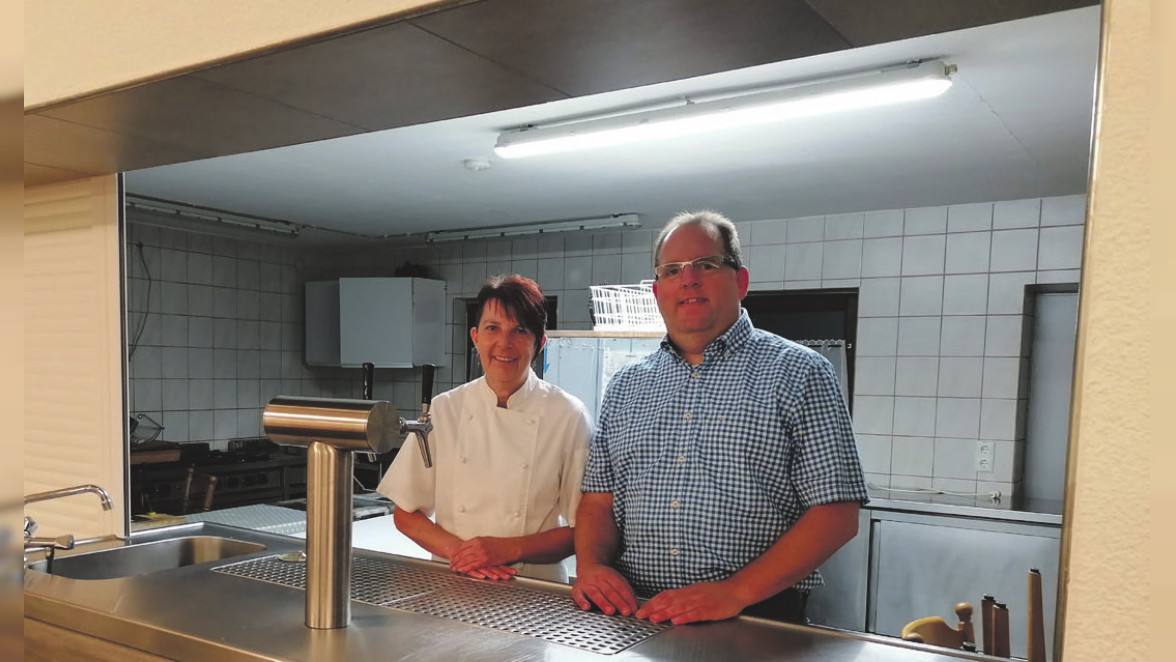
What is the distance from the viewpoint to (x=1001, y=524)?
11.5 ft

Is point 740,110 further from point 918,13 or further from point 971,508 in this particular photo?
point 971,508

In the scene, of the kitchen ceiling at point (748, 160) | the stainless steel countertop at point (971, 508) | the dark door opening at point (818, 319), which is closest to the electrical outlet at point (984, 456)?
the stainless steel countertop at point (971, 508)

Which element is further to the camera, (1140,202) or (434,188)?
(434,188)

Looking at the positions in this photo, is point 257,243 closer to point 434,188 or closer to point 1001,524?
point 434,188

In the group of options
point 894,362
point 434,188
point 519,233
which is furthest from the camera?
point 519,233

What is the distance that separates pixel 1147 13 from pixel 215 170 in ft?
12.1

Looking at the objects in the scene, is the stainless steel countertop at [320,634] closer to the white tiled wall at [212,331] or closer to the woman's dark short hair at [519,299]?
the woman's dark short hair at [519,299]

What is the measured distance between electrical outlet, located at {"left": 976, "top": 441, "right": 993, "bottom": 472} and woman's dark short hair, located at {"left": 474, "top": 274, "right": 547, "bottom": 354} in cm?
284

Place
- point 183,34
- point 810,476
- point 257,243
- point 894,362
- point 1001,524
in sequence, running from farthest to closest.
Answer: point 257,243 → point 894,362 → point 1001,524 → point 810,476 → point 183,34

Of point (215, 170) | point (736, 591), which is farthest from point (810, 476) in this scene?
point (215, 170)

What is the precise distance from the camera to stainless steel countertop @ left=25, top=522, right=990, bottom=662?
3.36 feet

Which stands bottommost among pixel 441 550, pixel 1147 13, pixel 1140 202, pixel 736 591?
pixel 441 550

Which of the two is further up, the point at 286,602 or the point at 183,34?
the point at 183,34

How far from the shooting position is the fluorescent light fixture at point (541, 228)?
4.57 meters
